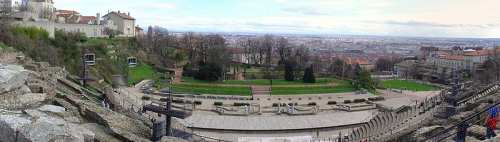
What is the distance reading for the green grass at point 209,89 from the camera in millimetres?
42219

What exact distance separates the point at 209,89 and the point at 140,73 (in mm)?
11889

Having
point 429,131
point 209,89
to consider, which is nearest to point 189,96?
point 209,89

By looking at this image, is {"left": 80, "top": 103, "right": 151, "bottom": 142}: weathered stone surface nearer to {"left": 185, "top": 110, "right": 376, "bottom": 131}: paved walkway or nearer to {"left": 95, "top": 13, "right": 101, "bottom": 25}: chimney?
{"left": 185, "top": 110, "right": 376, "bottom": 131}: paved walkway

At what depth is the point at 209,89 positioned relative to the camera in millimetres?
43312

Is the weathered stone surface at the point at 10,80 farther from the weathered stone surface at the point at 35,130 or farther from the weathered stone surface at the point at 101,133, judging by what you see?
the weathered stone surface at the point at 35,130

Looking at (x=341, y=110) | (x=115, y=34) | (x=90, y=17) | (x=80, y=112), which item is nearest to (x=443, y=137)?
A: (x=80, y=112)

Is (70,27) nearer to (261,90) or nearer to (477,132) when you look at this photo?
(261,90)

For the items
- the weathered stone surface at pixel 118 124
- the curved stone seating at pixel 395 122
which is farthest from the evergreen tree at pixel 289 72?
the weathered stone surface at pixel 118 124

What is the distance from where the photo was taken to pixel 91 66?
142 ft

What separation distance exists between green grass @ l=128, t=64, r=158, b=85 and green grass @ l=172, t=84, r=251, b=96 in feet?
17.9

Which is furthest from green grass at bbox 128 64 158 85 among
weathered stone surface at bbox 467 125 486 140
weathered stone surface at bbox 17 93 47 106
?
weathered stone surface at bbox 467 125 486 140

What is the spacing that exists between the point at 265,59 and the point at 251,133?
41.4 metres

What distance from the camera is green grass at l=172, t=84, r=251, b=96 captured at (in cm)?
4222

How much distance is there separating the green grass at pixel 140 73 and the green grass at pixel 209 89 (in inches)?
215
